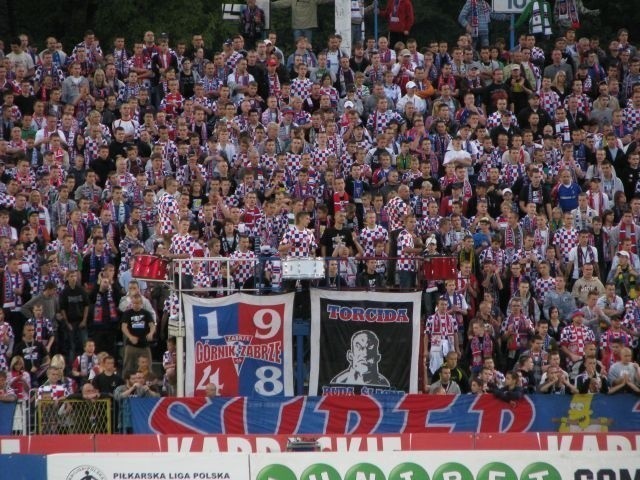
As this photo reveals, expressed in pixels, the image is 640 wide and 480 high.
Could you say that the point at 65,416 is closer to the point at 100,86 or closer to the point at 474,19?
the point at 100,86

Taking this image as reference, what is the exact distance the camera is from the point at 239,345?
26859mm

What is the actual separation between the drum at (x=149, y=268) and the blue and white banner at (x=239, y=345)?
26.8 inches

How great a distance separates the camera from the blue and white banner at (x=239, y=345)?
26.8m

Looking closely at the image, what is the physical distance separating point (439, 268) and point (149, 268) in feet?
14.3

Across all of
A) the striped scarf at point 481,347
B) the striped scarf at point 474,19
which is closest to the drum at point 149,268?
the striped scarf at point 481,347

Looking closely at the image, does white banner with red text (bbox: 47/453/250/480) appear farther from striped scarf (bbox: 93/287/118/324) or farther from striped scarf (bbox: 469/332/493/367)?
striped scarf (bbox: 469/332/493/367)

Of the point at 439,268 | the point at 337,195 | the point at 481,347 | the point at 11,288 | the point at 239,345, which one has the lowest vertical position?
the point at 481,347

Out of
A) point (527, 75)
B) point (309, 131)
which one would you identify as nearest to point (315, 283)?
point (309, 131)

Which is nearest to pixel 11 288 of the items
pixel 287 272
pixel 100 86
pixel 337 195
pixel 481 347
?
pixel 287 272

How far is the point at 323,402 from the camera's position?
26062 millimetres

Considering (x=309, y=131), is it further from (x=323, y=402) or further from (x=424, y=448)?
(x=424, y=448)

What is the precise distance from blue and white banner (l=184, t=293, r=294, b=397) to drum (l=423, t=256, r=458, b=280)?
2.09 m

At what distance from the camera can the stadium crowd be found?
27594 mm

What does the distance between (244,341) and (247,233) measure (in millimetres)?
2458
